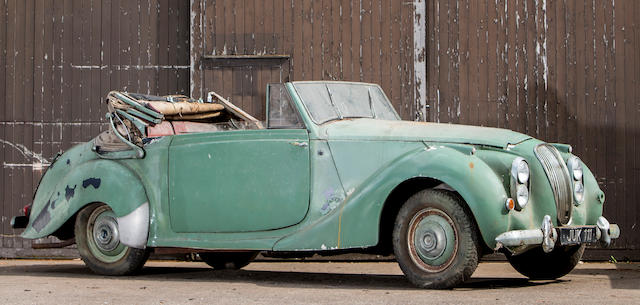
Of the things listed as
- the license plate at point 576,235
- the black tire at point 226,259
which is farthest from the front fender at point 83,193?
the license plate at point 576,235

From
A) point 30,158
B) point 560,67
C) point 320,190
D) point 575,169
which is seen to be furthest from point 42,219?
point 560,67

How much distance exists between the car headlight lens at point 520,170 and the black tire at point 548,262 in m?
1.04

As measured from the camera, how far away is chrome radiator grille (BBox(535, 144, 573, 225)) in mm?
7168

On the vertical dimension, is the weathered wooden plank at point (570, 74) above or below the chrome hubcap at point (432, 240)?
above

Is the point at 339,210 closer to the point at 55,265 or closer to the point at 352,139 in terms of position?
the point at 352,139

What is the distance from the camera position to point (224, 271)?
9367 millimetres

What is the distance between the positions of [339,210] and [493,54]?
484 centimetres

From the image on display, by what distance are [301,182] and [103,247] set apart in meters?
2.02

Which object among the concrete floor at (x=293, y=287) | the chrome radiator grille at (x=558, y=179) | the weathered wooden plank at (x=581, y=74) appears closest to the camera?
the concrete floor at (x=293, y=287)

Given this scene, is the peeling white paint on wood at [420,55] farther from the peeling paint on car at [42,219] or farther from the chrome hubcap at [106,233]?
the peeling paint on car at [42,219]

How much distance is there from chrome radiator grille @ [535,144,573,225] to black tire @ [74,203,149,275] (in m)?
3.35

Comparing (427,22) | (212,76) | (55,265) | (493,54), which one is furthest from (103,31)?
(493,54)

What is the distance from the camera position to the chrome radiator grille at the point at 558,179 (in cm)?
717

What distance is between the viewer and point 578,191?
24.6 feet
